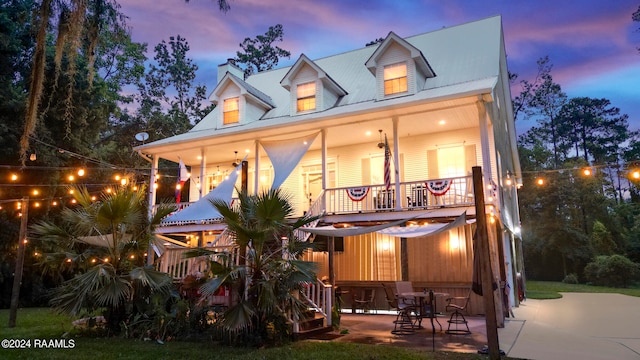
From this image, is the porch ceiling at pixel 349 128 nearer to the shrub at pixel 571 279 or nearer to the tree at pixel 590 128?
the shrub at pixel 571 279

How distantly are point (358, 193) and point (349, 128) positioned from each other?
228cm

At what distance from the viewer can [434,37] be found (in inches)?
663

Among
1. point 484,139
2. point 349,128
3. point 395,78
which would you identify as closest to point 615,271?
point 484,139

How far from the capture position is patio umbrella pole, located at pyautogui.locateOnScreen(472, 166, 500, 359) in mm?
6426

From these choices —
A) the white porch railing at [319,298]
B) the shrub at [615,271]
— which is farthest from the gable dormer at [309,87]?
the shrub at [615,271]

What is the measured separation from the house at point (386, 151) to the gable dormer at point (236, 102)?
0.15 ft

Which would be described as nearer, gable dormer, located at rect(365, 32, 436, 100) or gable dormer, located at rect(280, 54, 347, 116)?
gable dormer, located at rect(365, 32, 436, 100)

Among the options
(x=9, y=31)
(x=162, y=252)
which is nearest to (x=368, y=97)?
(x=162, y=252)

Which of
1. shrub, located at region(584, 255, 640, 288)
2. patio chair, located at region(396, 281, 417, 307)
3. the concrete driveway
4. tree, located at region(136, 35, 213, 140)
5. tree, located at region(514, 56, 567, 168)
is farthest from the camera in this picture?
tree, located at region(514, 56, 567, 168)

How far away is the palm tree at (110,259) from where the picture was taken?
8.04m

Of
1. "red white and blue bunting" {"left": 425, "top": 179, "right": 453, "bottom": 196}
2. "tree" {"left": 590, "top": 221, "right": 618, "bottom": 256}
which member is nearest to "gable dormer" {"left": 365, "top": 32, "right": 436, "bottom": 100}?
"red white and blue bunting" {"left": 425, "top": 179, "right": 453, "bottom": 196}

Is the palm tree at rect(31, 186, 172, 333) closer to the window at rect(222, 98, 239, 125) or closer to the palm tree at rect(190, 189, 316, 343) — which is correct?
the palm tree at rect(190, 189, 316, 343)

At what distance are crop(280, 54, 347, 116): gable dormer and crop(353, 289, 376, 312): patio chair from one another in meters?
6.46

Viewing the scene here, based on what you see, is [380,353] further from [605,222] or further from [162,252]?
[605,222]
